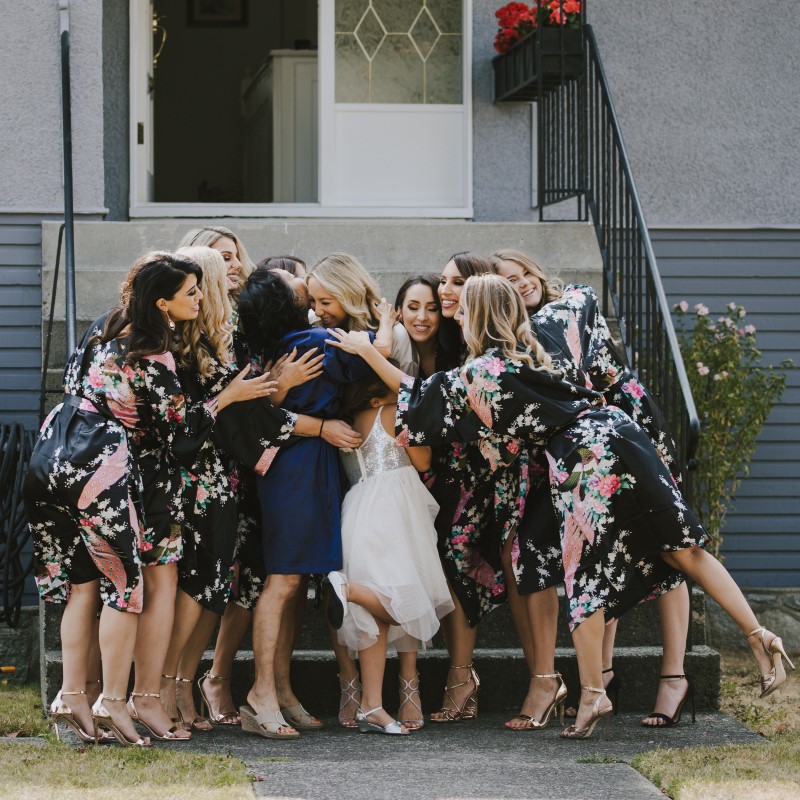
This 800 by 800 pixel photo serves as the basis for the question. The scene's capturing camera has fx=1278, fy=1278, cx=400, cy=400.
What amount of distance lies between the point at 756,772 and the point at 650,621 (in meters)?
1.27

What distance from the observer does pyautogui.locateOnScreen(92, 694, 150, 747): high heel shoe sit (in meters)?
4.09

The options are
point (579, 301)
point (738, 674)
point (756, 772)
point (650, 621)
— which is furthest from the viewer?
point (738, 674)

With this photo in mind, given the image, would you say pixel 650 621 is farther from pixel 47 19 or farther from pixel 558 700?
pixel 47 19

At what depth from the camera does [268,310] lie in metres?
4.52

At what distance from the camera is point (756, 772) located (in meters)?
3.89

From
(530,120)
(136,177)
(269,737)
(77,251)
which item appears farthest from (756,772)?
(136,177)

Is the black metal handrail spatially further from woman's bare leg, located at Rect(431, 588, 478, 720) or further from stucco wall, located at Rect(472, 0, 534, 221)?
woman's bare leg, located at Rect(431, 588, 478, 720)

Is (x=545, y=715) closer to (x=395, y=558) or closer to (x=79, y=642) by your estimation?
(x=395, y=558)

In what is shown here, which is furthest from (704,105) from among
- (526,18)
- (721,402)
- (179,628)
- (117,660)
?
(117,660)

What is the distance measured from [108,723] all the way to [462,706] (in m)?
1.31

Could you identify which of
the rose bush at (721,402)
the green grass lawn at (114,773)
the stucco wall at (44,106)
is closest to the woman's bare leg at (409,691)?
the green grass lawn at (114,773)

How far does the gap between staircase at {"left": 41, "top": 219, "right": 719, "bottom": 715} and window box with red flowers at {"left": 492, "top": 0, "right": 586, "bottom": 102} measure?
86 centimetres

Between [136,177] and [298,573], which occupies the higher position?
[136,177]

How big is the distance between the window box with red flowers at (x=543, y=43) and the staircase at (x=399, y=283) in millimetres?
862
